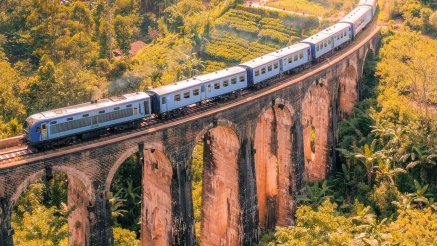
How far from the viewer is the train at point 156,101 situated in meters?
26.5

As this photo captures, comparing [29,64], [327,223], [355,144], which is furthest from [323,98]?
[29,64]

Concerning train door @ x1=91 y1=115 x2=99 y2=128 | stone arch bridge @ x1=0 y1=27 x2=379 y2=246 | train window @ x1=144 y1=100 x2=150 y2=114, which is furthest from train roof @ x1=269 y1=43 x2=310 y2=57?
train door @ x1=91 y1=115 x2=99 y2=128

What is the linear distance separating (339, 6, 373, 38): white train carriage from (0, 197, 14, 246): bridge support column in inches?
1624

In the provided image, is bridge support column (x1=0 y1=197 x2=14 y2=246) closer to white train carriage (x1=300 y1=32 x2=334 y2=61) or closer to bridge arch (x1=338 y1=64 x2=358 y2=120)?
white train carriage (x1=300 y1=32 x2=334 y2=61)

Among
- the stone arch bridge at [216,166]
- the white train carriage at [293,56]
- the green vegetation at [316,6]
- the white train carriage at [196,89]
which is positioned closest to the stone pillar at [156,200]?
the stone arch bridge at [216,166]

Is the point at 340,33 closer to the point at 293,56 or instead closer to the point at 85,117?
the point at 293,56

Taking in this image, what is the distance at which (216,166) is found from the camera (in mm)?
35844

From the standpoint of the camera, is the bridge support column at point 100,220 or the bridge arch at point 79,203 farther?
the bridge support column at point 100,220

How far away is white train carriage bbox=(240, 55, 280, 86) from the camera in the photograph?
37.8 m

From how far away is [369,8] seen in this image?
63031mm

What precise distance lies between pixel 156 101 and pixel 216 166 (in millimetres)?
7475

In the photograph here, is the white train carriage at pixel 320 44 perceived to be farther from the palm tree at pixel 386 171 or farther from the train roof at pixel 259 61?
the palm tree at pixel 386 171

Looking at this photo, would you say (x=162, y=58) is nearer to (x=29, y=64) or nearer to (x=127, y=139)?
(x=29, y=64)

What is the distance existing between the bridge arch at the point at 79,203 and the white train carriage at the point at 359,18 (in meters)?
37.1
